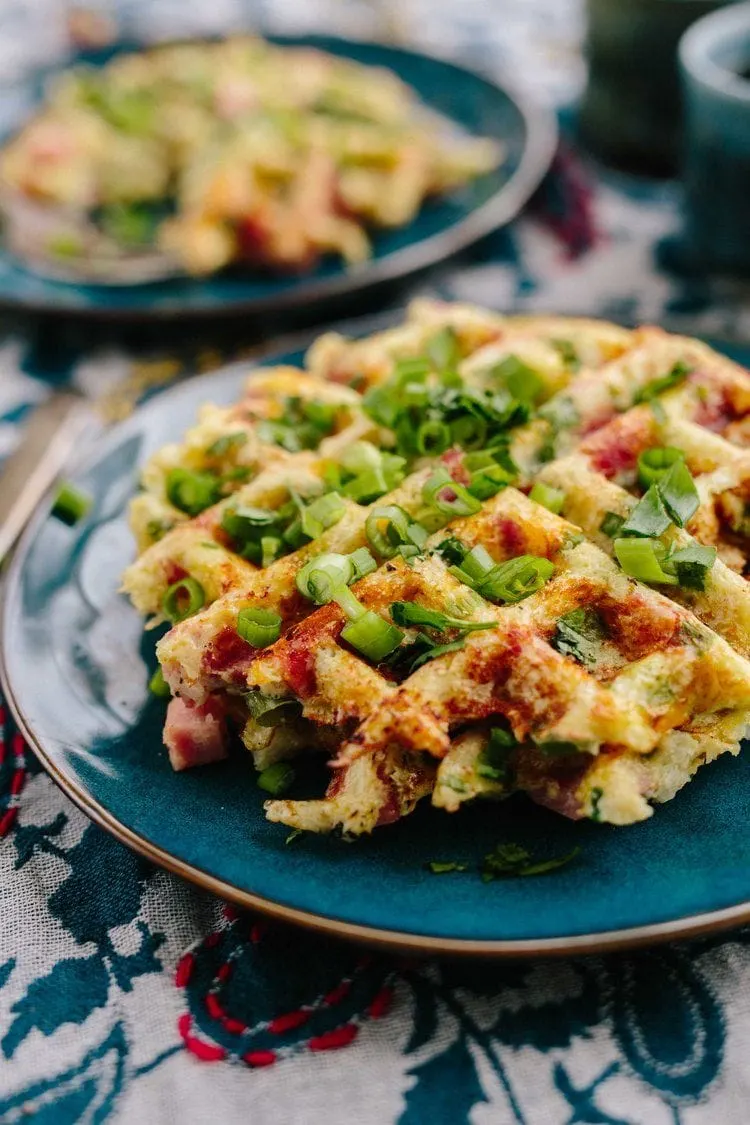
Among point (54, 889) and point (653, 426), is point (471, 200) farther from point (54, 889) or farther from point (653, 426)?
point (54, 889)

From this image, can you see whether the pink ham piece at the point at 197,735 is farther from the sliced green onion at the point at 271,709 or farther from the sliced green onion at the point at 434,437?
the sliced green onion at the point at 434,437

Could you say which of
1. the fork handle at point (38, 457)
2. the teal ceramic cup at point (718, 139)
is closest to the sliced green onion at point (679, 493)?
the fork handle at point (38, 457)

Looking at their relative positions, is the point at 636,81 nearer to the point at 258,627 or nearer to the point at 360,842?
the point at 258,627

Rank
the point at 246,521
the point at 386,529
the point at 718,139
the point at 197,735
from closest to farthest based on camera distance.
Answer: the point at 197,735 < the point at 386,529 < the point at 246,521 < the point at 718,139

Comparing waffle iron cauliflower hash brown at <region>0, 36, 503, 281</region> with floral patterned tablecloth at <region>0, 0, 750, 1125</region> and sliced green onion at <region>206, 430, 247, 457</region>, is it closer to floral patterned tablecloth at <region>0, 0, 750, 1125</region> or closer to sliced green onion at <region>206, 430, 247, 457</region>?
sliced green onion at <region>206, 430, 247, 457</region>

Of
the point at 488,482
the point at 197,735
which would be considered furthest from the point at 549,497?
the point at 197,735

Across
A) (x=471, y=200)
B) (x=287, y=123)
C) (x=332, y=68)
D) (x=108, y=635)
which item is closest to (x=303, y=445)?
(x=108, y=635)
